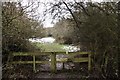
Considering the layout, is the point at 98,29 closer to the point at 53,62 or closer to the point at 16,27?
the point at 53,62

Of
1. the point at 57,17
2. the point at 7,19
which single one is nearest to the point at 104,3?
the point at 57,17

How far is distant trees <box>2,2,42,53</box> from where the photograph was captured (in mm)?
4301

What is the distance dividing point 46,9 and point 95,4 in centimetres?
123

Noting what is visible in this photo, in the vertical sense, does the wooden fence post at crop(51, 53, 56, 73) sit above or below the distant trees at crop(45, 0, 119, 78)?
below

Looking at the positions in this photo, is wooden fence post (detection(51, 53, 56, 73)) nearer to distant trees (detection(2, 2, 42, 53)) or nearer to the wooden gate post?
the wooden gate post

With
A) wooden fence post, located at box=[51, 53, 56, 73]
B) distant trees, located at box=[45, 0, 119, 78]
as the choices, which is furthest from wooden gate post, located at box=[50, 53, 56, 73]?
distant trees, located at box=[45, 0, 119, 78]

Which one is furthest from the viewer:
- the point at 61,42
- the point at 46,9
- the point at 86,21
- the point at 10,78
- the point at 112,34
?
the point at 61,42

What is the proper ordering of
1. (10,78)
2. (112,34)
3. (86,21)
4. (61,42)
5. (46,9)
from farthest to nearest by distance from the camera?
1. (61,42)
2. (46,9)
3. (86,21)
4. (10,78)
5. (112,34)

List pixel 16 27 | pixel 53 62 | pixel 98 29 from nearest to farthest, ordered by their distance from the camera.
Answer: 1. pixel 98 29
2. pixel 16 27
3. pixel 53 62

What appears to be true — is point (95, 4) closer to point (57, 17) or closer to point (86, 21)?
point (86, 21)

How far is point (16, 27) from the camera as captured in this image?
4535 mm

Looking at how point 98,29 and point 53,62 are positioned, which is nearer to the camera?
point 98,29

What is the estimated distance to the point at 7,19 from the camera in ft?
14.2

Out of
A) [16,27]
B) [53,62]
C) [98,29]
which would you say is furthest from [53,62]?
[98,29]
